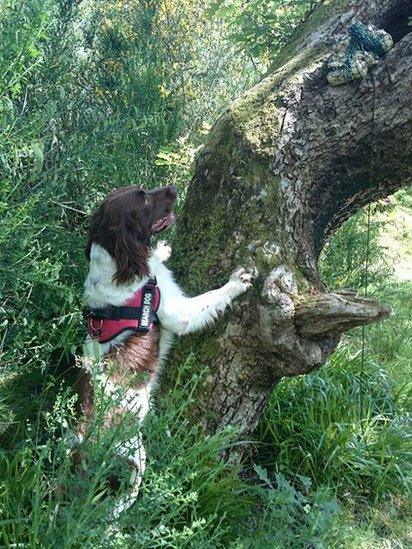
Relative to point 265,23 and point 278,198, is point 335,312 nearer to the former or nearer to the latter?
point 278,198

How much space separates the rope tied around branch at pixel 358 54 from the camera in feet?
11.3

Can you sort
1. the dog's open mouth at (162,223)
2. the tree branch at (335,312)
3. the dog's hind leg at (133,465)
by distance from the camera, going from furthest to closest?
the dog's open mouth at (162,223), the tree branch at (335,312), the dog's hind leg at (133,465)

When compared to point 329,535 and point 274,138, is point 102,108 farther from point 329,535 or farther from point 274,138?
point 329,535

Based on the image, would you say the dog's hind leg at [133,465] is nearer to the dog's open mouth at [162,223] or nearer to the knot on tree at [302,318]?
the knot on tree at [302,318]

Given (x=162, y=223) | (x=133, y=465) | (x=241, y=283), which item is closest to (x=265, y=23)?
(x=162, y=223)

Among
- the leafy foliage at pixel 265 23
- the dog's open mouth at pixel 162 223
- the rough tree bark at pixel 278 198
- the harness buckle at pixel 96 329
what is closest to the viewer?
the rough tree bark at pixel 278 198

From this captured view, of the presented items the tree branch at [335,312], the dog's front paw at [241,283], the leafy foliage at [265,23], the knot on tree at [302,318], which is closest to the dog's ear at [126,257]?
the dog's front paw at [241,283]

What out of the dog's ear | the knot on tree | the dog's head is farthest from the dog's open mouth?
the knot on tree

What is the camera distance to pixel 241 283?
10.5ft

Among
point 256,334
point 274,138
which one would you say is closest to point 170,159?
point 274,138

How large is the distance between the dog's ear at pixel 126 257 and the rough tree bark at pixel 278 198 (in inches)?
9.6

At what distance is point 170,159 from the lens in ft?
15.3

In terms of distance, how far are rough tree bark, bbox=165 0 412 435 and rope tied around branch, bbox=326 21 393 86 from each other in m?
0.05

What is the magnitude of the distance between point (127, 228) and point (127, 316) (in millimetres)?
492
